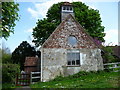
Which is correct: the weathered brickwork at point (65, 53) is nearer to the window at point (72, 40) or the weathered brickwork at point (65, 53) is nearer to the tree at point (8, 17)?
the window at point (72, 40)

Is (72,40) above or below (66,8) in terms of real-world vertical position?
below

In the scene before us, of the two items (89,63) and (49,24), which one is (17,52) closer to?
(49,24)

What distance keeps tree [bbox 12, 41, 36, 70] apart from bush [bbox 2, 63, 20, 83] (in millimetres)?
22023

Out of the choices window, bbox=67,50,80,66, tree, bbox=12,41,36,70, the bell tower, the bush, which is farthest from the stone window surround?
tree, bbox=12,41,36,70

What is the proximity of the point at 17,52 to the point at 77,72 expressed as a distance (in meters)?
Result: 24.1

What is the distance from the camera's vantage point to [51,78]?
20.2m

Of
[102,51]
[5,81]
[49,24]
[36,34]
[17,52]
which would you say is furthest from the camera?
[17,52]

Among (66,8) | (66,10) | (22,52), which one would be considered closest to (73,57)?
(66,10)

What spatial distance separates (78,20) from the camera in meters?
34.1

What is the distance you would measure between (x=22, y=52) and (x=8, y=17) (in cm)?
2655

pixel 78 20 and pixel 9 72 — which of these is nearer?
pixel 9 72

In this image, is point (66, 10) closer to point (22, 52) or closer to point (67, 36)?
point (67, 36)

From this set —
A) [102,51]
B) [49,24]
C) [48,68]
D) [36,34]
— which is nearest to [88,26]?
[49,24]

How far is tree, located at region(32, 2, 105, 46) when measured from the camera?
33.8 metres
